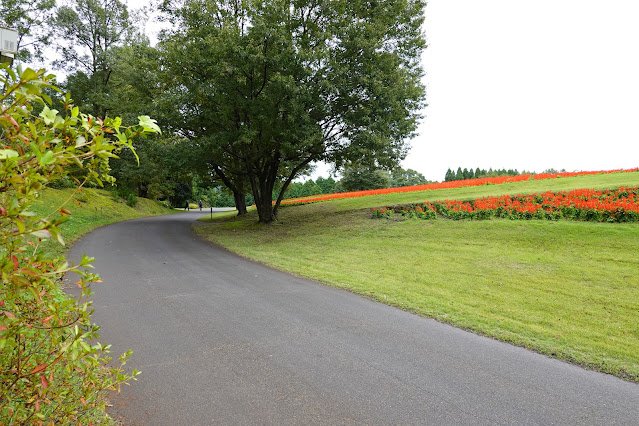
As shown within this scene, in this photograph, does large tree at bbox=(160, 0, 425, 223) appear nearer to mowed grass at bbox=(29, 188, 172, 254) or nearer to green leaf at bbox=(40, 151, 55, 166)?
mowed grass at bbox=(29, 188, 172, 254)

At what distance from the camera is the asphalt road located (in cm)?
287

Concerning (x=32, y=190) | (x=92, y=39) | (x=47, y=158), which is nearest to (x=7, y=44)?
(x=32, y=190)

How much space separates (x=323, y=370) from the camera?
139 inches

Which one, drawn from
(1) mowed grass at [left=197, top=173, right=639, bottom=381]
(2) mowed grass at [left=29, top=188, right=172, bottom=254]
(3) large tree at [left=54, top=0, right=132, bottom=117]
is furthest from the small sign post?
(3) large tree at [left=54, top=0, right=132, bottom=117]

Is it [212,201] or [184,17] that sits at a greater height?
[184,17]

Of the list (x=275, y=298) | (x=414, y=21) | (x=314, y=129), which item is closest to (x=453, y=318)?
(x=275, y=298)

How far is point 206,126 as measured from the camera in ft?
50.9

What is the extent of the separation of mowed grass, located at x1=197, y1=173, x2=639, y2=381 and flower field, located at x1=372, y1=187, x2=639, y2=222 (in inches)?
28.9

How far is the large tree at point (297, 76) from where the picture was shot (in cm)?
1278

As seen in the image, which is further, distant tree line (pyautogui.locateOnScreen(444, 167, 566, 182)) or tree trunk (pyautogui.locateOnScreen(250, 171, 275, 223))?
distant tree line (pyautogui.locateOnScreen(444, 167, 566, 182))

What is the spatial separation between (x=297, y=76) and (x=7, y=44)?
11.5 meters

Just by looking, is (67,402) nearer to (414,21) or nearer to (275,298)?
(275,298)

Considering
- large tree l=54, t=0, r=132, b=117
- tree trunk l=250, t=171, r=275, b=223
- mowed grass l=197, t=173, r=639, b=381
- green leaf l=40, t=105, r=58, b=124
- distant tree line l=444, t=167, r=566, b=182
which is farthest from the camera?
distant tree line l=444, t=167, r=566, b=182

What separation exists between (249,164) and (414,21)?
32.5 feet
